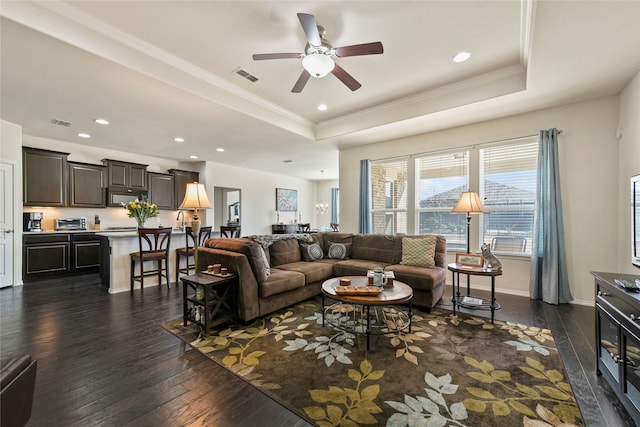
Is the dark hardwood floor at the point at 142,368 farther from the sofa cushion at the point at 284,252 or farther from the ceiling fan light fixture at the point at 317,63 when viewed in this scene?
the ceiling fan light fixture at the point at 317,63

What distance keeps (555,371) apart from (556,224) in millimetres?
2369

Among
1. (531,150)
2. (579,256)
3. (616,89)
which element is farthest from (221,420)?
(616,89)

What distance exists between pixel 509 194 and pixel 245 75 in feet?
13.8

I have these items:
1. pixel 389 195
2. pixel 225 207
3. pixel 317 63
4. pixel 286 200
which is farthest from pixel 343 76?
pixel 225 207

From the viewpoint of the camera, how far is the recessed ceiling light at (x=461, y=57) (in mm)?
2902

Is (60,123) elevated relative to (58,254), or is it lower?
elevated

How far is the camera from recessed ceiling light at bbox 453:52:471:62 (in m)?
2.90

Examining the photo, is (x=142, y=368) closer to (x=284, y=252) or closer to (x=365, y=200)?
(x=284, y=252)

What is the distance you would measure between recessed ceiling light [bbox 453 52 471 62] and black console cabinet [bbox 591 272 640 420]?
7.97 ft

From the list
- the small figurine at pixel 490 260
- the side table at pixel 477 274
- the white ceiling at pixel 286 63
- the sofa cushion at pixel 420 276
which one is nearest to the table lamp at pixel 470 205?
the small figurine at pixel 490 260

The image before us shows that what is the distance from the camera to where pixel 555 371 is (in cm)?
202

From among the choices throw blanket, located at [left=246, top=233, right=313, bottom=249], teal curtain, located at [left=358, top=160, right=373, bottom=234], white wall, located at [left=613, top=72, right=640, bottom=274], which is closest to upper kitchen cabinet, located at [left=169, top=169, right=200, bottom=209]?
throw blanket, located at [left=246, top=233, right=313, bottom=249]

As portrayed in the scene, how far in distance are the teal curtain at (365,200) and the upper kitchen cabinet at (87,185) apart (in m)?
5.67

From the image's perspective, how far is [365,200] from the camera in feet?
18.3
